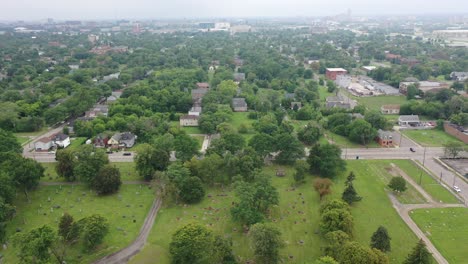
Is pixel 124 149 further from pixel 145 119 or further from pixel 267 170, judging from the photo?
pixel 267 170

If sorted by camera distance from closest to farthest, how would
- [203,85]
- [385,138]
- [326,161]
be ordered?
1. [326,161]
2. [385,138]
3. [203,85]

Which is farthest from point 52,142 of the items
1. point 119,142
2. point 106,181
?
point 106,181

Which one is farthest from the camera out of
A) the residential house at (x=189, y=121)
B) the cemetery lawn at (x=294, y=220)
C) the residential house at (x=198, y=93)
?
the residential house at (x=198, y=93)

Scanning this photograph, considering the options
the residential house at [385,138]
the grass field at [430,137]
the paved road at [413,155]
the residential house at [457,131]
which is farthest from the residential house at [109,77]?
the residential house at [457,131]

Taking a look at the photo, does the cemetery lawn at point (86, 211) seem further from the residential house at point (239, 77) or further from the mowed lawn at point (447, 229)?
the residential house at point (239, 77)

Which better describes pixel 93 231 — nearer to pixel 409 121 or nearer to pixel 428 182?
pixel 428 182

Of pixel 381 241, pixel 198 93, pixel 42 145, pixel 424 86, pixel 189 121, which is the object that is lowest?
pixel 42 145
